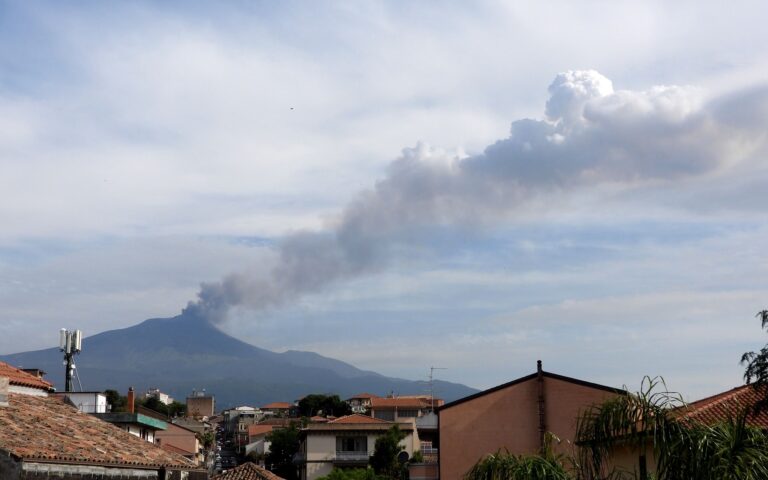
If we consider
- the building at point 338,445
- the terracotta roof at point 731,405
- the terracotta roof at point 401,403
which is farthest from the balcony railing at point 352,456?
the terracotta roof at point 401,403

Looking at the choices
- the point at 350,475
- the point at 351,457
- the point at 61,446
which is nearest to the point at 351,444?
the point at 351,457

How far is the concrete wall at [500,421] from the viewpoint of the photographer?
40.2 m

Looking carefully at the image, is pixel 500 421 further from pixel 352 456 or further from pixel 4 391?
pixel 352 456

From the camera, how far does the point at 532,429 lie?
4069 cm

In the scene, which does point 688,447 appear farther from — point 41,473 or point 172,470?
point 172,470

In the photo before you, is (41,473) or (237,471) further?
(237,471)

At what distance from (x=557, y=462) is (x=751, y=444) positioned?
412 cm

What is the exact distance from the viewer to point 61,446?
23.2 meters

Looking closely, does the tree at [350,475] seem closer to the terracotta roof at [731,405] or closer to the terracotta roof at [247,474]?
the terracotta roof at [247,474]

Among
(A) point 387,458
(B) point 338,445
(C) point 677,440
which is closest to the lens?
(C) point 677,440

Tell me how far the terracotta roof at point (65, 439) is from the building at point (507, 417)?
1578cm

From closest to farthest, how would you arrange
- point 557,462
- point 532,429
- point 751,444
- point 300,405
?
point 751,444 → point 557,462 → point 532,429 → point 300,405

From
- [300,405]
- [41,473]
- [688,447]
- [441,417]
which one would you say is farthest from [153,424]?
[300,405]

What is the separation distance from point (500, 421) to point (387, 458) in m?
31.6
